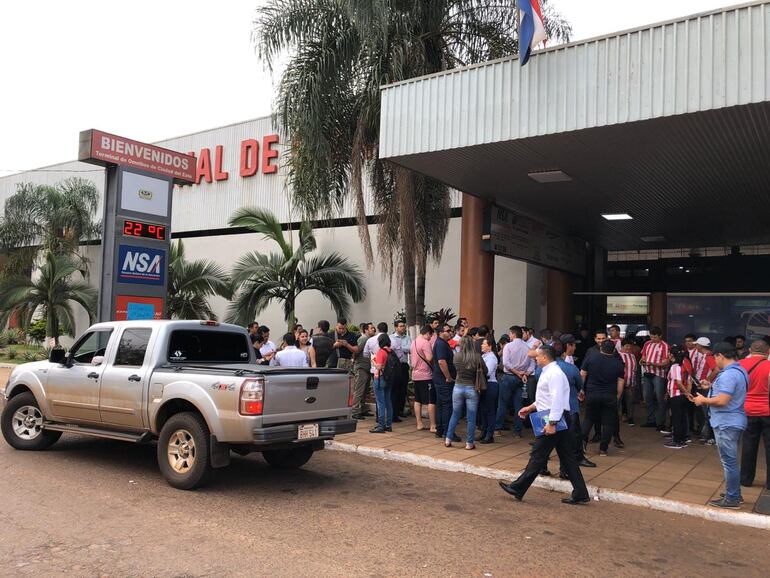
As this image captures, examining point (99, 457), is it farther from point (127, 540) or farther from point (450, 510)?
point (450, 510)

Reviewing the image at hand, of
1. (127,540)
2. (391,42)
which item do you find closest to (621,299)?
(391,42)

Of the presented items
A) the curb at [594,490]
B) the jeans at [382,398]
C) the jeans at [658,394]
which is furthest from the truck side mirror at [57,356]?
the jeans at [658,394]

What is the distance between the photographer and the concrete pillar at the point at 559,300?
60.4 ft

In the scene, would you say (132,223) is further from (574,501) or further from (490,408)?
(574,501)

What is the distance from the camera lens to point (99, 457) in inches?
332

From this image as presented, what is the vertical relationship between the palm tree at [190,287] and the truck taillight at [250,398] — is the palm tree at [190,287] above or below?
above

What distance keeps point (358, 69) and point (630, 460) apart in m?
9.54

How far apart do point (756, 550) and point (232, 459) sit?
20.3ft

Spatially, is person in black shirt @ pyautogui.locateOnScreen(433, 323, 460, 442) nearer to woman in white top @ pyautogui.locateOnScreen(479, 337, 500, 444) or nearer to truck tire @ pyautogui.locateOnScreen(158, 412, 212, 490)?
woman in white top @ pyautogui.locateOnScreen(479, 337, 500, 444)

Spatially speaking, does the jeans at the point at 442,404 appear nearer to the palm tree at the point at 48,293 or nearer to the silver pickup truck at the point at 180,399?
the silver pickup truck at the point at 180,399

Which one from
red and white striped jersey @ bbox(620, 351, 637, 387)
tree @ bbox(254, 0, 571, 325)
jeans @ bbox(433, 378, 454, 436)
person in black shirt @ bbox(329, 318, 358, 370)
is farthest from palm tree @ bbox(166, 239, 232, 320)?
red and white striped jersey @ bbox(620, 351, 637, 387)

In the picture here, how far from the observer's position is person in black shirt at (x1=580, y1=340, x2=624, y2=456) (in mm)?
8836

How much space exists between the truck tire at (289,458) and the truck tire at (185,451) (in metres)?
1.39

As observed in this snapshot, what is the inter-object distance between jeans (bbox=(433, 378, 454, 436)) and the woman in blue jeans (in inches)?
28.9
